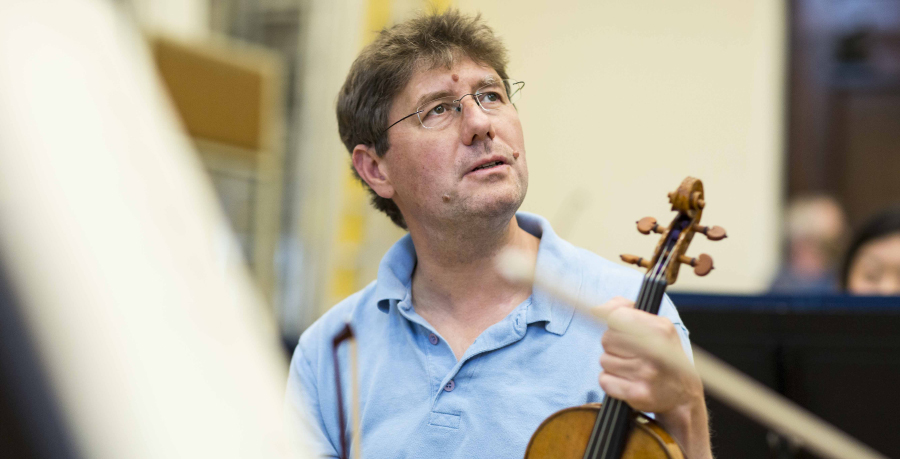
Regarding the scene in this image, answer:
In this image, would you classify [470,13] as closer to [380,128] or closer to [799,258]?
[380,128]

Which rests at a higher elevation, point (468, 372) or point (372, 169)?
point (372, 169)

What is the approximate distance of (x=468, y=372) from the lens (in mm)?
1110

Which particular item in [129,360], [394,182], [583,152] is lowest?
[583,152]

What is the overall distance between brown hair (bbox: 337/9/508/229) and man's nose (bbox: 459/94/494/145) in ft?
0.28

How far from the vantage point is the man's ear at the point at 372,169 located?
133 centimetres

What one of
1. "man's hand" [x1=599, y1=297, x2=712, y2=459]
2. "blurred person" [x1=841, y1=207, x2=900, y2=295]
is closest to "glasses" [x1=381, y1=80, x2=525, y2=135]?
"man's hand" [x1=599, y1=297, x2=712, y2=459]

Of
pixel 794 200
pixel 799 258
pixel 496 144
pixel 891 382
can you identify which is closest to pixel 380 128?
pixel 496 144

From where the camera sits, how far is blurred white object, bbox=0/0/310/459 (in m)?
0.17

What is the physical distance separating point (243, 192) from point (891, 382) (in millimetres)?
2613

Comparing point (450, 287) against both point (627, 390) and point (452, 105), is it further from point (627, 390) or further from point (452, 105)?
point (627, 390)

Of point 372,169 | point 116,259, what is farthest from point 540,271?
point 116,259

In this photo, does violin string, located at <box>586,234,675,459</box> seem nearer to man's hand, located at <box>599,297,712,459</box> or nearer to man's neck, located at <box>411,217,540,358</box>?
man's hand, located at <box>599,297,712,459</box>

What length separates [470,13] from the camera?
1.29 meters

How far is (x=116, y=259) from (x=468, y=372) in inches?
37.5
